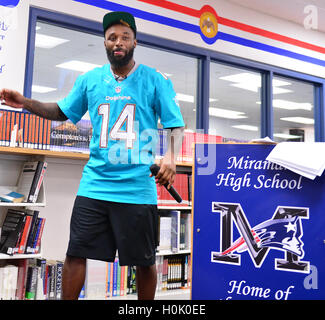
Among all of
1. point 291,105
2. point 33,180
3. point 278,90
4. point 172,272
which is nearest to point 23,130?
point 33,180

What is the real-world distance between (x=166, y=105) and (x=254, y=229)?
0.71 metres

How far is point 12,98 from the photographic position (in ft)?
5.98

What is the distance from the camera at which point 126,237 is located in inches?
67.9

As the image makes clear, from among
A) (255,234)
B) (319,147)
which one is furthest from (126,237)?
(319,147)

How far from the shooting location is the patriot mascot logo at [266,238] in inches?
78.3

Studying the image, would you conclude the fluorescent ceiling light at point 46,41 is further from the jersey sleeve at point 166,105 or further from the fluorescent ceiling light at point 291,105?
the fluorescent ceiling light at point 291,105

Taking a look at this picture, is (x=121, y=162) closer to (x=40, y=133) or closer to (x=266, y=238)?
(x=266, y=238)

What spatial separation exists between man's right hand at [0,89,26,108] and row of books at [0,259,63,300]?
1567 mm

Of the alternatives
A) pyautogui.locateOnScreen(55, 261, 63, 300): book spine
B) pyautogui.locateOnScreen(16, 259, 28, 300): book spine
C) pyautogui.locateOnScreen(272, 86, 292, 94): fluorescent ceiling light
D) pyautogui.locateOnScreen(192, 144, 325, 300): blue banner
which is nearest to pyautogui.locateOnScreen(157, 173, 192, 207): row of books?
pyautogui.locateOnScreen(55, 261, 63, 300): book spine

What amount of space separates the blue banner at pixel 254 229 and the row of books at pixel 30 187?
1.37 meters

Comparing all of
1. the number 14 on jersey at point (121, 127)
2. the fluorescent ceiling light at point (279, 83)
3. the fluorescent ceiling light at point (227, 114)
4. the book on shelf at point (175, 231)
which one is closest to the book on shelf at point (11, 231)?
the book on shelf at point (175, 231)

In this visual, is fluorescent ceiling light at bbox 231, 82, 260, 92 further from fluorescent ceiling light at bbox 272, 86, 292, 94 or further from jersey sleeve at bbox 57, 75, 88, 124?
jersey sleeve at bbox 57, 75, 88, 124
